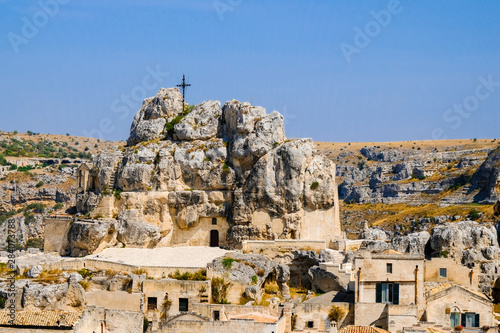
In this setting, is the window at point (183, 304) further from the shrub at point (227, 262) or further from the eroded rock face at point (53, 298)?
the eroded rock face at point (53, 298)

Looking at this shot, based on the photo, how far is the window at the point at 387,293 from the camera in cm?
4856

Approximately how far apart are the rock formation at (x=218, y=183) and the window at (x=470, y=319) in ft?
54.8

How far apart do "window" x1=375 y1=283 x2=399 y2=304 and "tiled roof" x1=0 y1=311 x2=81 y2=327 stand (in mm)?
14994

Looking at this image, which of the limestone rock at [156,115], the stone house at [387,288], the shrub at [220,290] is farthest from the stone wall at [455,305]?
the limestone rock at [156,115]

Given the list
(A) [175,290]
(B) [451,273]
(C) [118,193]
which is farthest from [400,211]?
(A) [175,290]

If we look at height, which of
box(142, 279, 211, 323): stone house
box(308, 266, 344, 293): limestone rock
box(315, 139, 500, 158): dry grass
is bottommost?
box(142, 279, 211, 323): stone house

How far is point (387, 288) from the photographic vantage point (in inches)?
1921

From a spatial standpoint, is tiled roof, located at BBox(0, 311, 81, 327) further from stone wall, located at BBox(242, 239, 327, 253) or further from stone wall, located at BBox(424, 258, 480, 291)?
stone wall, located at BBox(424, 258, 480, 291)

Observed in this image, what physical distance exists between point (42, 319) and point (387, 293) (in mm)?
17039

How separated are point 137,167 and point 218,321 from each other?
875 inches

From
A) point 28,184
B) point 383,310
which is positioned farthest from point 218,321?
point 28,184

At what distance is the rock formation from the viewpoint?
206ft

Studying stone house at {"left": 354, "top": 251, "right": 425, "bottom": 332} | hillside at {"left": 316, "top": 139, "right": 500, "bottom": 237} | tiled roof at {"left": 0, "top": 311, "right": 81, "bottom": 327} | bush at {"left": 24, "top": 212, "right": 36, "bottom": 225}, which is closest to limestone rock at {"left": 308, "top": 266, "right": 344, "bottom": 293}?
stone house at {"left": 354, "top": 251, "right": 425, "bottom": 332}

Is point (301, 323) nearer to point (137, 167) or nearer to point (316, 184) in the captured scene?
point (316, 184)
